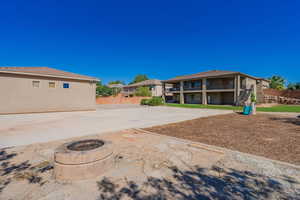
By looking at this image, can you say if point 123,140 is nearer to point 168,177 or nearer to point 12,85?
point 168,177

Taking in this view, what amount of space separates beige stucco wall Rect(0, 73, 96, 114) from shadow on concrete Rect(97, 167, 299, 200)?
46.8ft

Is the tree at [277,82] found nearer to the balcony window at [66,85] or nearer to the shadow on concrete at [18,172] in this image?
the balcony window at [66,85]

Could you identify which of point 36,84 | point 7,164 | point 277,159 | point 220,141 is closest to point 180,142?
point 220,141

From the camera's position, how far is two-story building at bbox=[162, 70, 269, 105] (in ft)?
68.4

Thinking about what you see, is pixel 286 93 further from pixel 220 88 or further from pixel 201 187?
pixel 201 187

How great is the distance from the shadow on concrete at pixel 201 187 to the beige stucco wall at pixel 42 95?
14267 millimetres

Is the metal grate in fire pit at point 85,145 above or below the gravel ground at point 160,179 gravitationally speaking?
above

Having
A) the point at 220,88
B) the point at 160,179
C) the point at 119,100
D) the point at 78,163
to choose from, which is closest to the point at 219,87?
the point at 220,88

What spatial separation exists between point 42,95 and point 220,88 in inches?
979

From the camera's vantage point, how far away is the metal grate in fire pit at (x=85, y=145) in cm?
271

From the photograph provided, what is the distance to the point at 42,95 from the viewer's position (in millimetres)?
12984

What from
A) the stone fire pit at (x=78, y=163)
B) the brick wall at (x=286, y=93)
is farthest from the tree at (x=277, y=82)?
the stone fire pit at (x=78, y=163)

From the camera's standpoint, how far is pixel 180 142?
4539mm

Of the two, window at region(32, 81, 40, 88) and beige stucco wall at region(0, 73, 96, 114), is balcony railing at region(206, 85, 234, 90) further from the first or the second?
window at region(32, 81, 40, 88)
